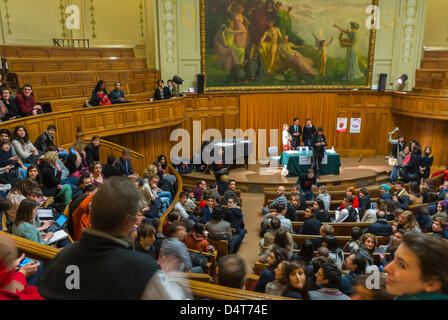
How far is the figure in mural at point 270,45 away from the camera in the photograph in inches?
567

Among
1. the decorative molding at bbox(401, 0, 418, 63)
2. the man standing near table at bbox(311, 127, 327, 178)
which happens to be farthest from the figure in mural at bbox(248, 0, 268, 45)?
the decorative molding at bbox(401, 0, 418, 63)

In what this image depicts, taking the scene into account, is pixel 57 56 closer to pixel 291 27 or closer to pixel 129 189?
pixel 291 27

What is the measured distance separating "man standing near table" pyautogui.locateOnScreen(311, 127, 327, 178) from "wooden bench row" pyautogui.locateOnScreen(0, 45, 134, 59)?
332 inches

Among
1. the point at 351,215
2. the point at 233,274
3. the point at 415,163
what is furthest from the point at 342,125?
the point at 233,274

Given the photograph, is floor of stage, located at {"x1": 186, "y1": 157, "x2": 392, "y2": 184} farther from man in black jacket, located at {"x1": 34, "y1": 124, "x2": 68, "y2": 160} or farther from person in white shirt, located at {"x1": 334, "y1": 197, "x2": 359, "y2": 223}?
man in black jacket, located at {"x1": 34, "y1": 124, "x2": 68, "y2": 160}

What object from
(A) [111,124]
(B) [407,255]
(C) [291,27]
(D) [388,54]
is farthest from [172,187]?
(D) [388,54]

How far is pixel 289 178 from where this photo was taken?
1188 cm

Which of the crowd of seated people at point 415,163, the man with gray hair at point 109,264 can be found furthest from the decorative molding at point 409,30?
the man with gray hair at point 109,264

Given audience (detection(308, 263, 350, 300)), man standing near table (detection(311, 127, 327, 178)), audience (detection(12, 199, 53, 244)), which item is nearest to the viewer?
audience (detection(308, 263, 350, 300))

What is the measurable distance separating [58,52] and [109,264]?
13.0m

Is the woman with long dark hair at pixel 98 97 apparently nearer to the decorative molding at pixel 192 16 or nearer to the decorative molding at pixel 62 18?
the decorative molding at pixel 192 16

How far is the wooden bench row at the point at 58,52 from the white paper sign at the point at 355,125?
958 centimetres

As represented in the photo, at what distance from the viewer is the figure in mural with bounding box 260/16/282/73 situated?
14.4m

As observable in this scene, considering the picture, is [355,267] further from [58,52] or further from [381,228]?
[58,52]
